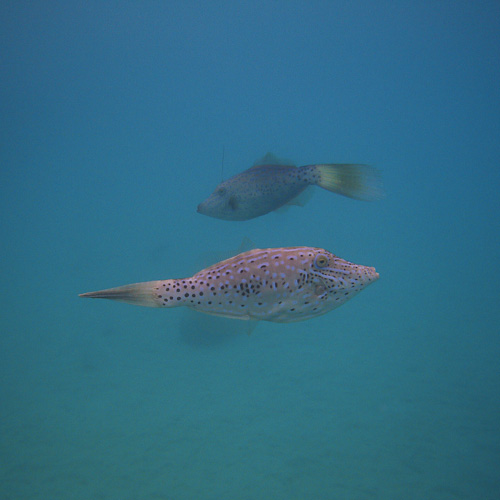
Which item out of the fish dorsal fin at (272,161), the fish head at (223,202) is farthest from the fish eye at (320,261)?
the fish dorsal fin at (272,161)

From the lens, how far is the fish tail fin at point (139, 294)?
5.08ft

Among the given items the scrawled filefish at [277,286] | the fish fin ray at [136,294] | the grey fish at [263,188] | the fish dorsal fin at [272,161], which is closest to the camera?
the fish fin ray at [136,294]

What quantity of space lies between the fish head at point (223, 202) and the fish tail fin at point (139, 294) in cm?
154

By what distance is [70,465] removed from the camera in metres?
5.27

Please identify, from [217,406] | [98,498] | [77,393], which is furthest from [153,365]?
[98,498]

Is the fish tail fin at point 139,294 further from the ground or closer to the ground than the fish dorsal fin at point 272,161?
closer to the ground

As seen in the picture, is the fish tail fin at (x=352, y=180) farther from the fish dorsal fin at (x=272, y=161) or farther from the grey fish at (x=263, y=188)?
the fish dorsal fin at (x=272, y=161)

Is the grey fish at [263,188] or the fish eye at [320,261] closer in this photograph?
the fish eye at [320,261]

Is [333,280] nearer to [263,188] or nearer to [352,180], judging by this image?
[352,180]

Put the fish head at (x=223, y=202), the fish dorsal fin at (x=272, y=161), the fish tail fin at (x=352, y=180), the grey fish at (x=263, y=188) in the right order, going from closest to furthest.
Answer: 1. the fish tail fin at (x=352, y=180)
2. the grey fish at (x=263, y=188)
3. the fish head at (x=223, y=202)
4. the fish dorsal fin at (x=272, y=161)

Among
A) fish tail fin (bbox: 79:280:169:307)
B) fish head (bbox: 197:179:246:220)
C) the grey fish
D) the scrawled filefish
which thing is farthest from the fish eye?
fish head (bbox: 197:179:246:220)

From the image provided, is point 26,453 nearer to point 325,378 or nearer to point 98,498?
point 98,498

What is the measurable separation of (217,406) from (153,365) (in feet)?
7.26

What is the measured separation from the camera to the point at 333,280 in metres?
1.78
